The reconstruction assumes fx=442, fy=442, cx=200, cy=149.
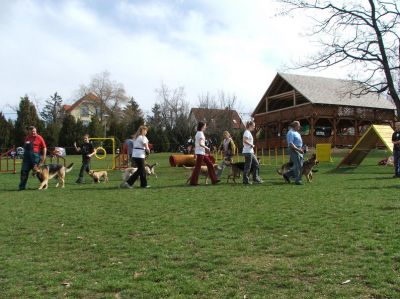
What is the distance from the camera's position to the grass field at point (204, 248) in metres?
4.04

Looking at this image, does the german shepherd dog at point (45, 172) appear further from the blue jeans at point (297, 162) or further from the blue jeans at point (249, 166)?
the blue jeans at point (297, 162)

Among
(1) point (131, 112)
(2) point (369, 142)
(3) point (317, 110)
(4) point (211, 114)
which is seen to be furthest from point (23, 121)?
(2) point (369, 142)

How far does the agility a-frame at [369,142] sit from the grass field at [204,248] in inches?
326

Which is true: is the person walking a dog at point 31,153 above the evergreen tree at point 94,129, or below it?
below

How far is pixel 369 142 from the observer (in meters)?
18.8

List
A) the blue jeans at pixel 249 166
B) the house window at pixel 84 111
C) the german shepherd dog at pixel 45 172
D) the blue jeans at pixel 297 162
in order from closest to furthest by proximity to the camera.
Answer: the blue jeans at pixel 297 162 < the blue jeans at pixel 249 166 < the german shepherd dog at pixel 45 172 < the house window at pixel 84 111

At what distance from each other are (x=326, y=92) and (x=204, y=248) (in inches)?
1498

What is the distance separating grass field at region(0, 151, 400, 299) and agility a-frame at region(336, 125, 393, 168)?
27.2 feet

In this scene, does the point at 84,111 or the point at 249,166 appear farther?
the point at 84,111

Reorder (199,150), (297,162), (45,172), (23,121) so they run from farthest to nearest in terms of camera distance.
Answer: (23,121) < (45,172) < (199,150) < (297,162)

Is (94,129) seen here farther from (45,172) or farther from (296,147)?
(296,147)

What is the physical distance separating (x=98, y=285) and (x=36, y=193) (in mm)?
8058

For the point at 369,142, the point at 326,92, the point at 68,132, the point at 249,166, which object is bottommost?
the point at 249,166

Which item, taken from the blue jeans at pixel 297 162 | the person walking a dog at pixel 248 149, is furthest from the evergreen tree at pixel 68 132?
the blue jeans at pixel 297 162
